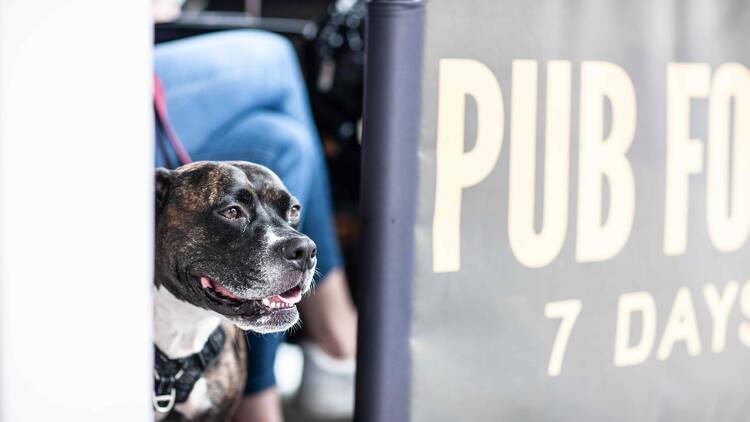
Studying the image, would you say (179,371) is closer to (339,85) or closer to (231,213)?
(231,213)

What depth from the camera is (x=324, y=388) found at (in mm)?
2127

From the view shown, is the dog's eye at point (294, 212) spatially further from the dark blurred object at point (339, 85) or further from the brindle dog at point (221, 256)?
the dark blurred object at point (339, 85)

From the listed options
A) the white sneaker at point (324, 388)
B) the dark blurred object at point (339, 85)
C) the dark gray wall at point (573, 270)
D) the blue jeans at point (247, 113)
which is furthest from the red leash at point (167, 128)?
the white sneaker at point (324, 388)

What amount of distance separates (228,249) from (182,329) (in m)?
0.12

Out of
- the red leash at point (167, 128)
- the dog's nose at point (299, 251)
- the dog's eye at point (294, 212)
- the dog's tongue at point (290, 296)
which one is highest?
the red leash at point (167, 128)

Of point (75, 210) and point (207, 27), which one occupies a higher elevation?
point (207, 27)

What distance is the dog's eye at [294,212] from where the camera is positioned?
1.08 m

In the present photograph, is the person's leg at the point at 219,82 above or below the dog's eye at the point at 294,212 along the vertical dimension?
above

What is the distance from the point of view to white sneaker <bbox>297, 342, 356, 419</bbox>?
82.9 inches

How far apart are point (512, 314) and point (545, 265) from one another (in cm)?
9

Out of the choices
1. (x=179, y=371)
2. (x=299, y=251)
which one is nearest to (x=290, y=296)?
(x=299, y=251)

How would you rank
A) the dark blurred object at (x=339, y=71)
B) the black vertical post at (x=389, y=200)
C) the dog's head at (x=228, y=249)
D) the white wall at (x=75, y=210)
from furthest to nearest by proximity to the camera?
the dark blurred object at (x=339, y=71)
the black vertical post at (x=389, y=200)
the dog's head at (x=228, y=249)
the white wall at (x=75, y=210)

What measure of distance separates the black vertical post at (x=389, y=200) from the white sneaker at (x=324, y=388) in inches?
35.8

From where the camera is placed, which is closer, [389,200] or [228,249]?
[228,249]
